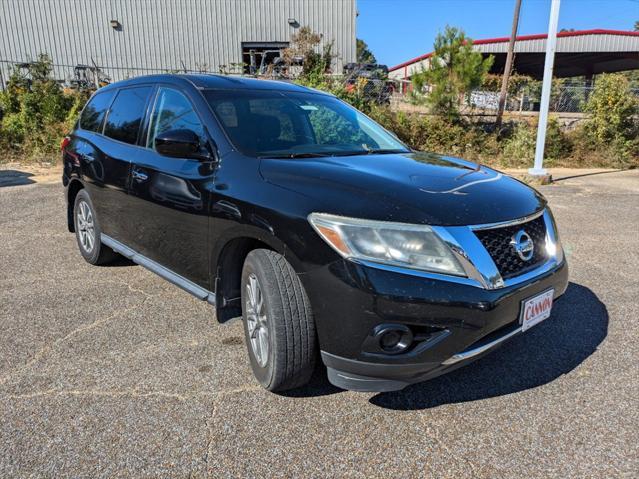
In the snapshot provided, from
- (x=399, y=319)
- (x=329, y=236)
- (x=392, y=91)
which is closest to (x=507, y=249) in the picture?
(x=399, y=319)

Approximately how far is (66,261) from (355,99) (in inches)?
370

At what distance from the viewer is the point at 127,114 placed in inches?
156

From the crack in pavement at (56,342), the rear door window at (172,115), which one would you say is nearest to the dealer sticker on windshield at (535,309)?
the rear door window at (172,115)

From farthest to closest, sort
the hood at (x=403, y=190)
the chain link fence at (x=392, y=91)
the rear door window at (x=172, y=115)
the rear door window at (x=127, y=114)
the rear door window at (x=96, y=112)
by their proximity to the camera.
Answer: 1. the chain link fence at (x=392, y=91)
2. the rear door window at (x=96, y=112)
3. the rear door window at (x=127, y=114)
4. the rear door window at (x=172, y=115)
5. the hood at (x=403, y=190)

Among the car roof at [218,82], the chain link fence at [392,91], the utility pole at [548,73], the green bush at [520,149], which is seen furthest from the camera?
the chain link fence at [392,91]

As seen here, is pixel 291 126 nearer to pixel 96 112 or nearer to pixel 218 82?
pixel 218 82

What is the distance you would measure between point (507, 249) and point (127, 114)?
10.3ft

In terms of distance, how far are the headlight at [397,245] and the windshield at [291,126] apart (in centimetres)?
91

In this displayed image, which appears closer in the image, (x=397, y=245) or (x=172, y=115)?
(x=397, y=245)

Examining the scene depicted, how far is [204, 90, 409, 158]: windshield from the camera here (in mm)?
2992

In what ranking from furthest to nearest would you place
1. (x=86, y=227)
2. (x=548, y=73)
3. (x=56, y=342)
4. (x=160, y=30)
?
(x=160, y=30), (x=548, y=73), (x=86, y=227), (x=56, y=342)

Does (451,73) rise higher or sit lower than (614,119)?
higher

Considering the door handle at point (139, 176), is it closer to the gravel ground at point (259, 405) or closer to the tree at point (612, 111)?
the gravel ground at point (259, 405)

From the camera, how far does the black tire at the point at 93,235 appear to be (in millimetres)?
4494
